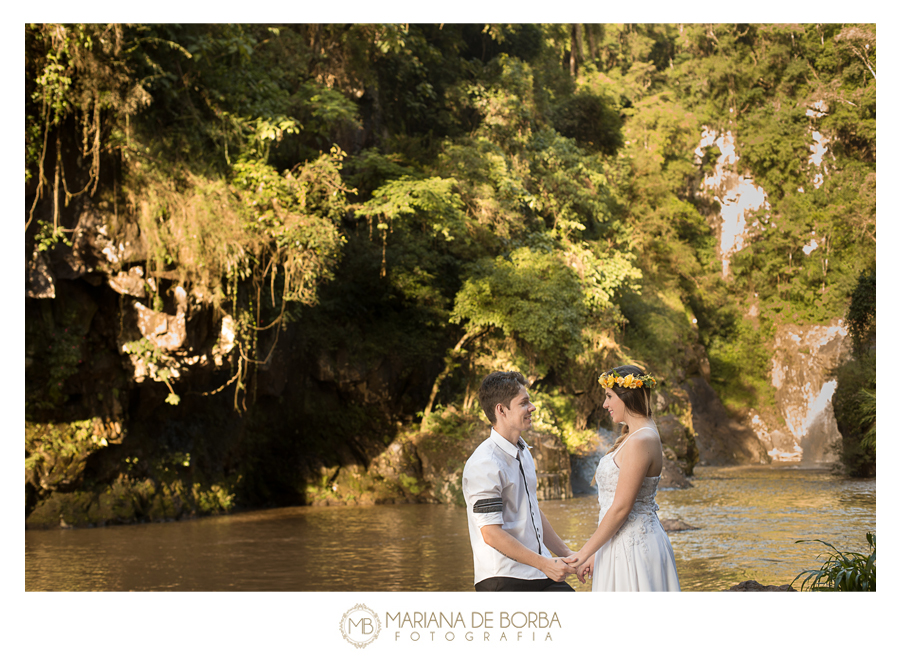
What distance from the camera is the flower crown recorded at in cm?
321

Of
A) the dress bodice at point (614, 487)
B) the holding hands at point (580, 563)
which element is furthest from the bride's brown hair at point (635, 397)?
the holding hands at point (580, 563)

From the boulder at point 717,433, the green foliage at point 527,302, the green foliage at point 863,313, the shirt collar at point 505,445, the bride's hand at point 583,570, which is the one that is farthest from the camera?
the boulder at point 717,433

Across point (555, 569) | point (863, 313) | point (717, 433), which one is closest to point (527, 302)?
point (863, 313)

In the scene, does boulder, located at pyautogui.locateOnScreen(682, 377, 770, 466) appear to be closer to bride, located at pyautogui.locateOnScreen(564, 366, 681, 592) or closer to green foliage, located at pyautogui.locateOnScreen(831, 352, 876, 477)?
green foliage, located at pyautogui.locateOnScreen(831, 352, 876, 477)

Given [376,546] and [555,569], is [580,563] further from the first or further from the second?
[376,546]

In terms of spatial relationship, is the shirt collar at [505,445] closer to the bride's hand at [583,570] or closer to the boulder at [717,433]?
the bride's hand at [583,570]

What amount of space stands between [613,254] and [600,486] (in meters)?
A: 16.8

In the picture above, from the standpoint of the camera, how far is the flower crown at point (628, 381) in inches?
126
